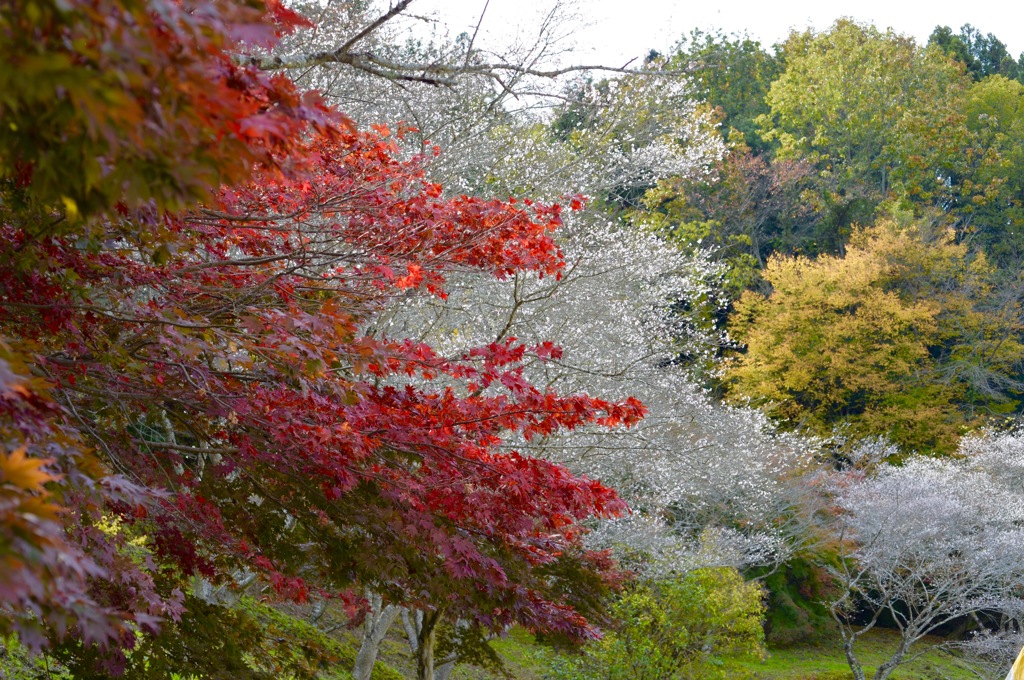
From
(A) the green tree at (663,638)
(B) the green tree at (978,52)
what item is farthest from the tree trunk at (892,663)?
(B) the green tree at (978,52)

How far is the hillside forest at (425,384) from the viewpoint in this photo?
1521mm

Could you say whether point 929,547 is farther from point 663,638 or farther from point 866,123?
point 866,123

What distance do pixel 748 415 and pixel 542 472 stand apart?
11240mm

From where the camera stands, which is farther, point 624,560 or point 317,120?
point 624,560

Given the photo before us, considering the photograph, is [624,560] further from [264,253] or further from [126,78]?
[126,78]

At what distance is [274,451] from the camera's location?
145 inches

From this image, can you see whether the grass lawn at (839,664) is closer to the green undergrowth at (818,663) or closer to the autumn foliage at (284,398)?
the green undergrowth at (818,663)

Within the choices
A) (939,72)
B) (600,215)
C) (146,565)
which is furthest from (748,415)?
(939,72)

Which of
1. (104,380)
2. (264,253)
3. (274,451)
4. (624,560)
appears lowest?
(624,560)

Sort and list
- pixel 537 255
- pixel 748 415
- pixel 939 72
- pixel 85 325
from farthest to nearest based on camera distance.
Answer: pixel 939 72 < pixel 748 415 < pixel 537 255 < pixel 85 325

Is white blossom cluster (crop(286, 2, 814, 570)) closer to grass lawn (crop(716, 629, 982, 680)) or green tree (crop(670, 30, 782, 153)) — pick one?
grass lawn (crop(716, 629, 982, 680))

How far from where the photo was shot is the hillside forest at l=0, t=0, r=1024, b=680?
4.99ft

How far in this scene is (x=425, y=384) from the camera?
8.09 meters

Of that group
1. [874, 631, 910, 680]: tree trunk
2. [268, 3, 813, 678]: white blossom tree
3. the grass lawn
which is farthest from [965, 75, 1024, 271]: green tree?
[268, 3, 813, 678]: white blossom tree
